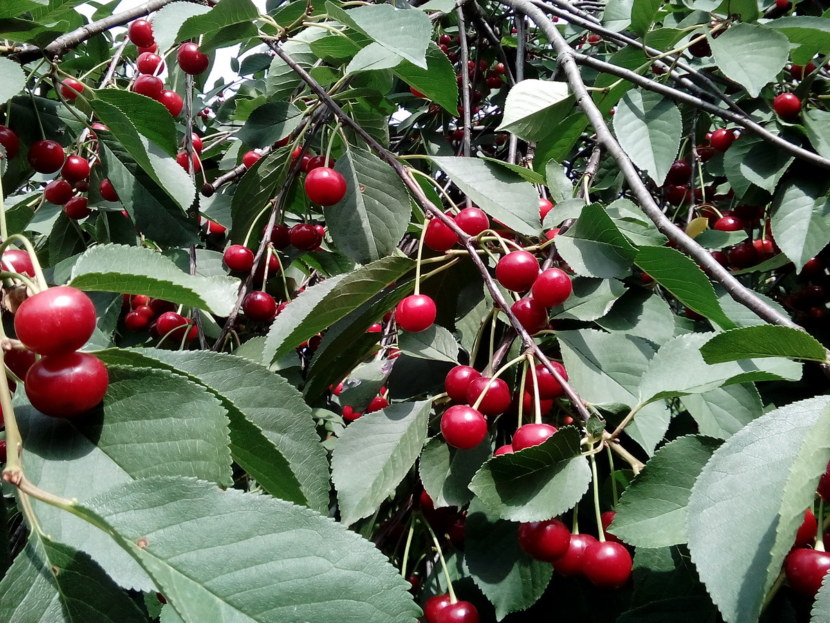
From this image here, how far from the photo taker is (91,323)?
1.68ft

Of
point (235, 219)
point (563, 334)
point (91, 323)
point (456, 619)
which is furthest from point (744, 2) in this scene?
point (91, 323)

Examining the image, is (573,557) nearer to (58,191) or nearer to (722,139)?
(58,191)

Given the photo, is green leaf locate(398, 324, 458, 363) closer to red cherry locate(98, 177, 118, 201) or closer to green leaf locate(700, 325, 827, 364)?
green leaf locate(700, 325, 827, 364)

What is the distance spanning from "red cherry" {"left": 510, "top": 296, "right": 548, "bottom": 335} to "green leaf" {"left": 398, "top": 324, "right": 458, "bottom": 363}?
121mm

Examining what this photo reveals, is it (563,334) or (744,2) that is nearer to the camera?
(563,334)

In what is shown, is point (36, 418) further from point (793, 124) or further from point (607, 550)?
point (793, 124)

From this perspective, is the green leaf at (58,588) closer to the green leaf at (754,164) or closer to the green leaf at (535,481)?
the green leaf at (535,481)

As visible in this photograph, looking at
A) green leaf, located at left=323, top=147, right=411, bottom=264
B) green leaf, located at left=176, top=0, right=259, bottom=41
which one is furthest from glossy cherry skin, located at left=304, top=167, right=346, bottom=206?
green leaf, located at left=176, top=0, right=259, bottom=41

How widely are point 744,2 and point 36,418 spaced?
64.2 inches

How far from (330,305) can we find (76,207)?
2.79 feet

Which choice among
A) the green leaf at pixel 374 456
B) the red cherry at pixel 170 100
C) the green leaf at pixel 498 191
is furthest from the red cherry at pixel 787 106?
the red cherry at pixel 170 100

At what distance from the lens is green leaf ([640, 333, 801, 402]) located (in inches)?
29.5

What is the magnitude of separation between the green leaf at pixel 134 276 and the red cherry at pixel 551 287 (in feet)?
1.62

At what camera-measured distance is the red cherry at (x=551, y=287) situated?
95 centimetres
